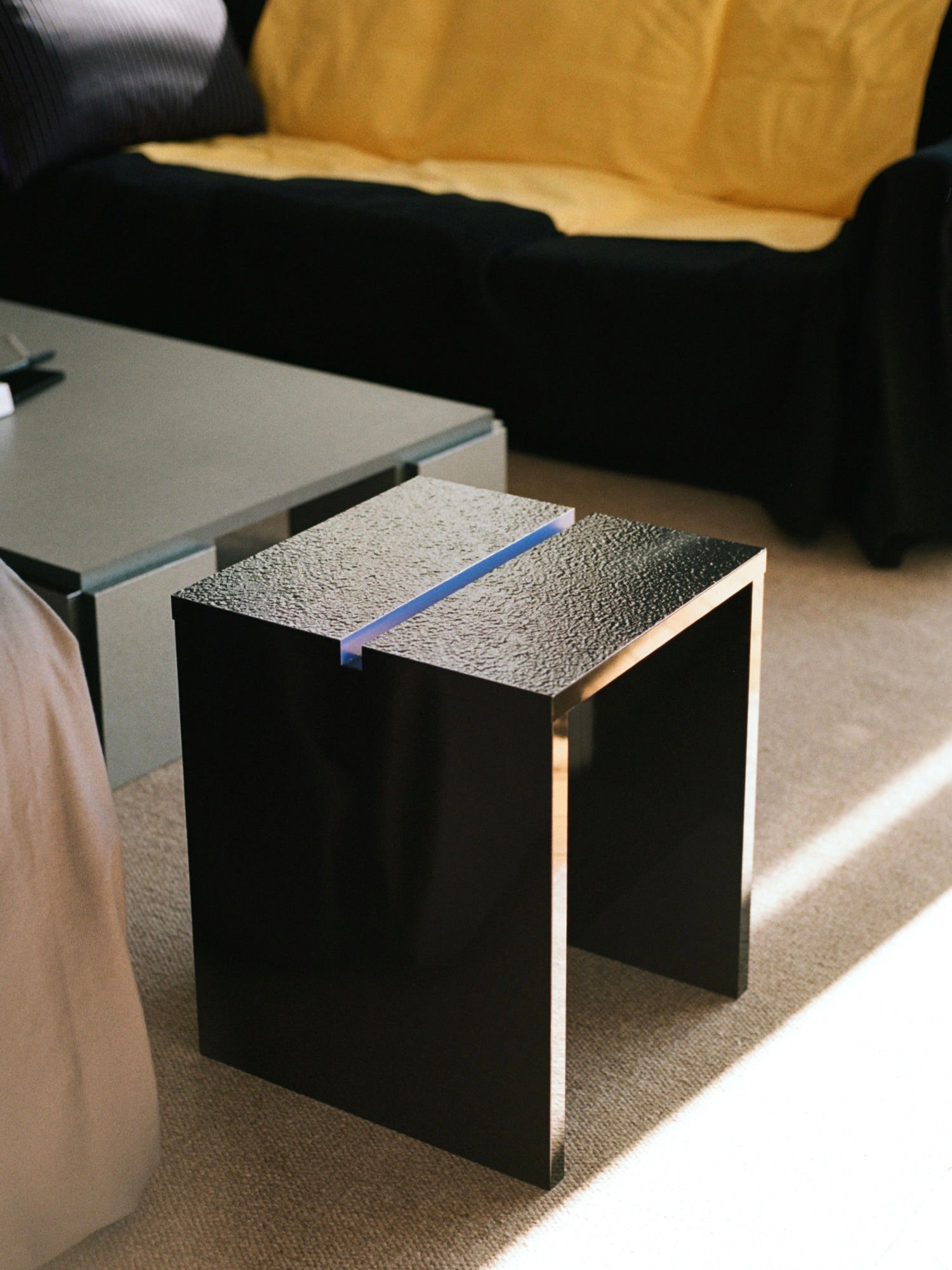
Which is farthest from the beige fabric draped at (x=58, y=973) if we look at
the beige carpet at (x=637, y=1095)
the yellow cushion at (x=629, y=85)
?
the yellow cushion at (x=629, y=85)

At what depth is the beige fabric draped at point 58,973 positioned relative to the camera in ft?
3.50

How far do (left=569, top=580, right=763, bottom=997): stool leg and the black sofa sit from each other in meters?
1.09

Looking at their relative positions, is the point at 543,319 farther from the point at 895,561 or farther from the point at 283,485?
the point at 283,485

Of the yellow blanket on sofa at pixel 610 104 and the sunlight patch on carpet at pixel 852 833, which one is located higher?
the yellow blanket on sofa at pixel 610 104

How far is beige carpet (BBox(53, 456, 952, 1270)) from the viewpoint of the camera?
3.84 ft

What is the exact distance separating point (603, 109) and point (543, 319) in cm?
70

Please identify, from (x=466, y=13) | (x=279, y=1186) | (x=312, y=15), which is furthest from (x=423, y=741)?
(x=312, y=15)

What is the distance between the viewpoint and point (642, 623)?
3.85ft

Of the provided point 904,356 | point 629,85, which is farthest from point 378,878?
point 629,85

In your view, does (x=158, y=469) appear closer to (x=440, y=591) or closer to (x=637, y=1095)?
(x=440, y=591)

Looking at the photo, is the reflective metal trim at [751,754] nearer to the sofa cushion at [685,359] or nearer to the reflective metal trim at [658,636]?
the reflective metal trim at [658,636]

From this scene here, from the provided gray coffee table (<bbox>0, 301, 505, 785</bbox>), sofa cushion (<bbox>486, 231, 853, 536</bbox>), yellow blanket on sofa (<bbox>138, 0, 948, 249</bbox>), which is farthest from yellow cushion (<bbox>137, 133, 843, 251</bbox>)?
gray coffee table (<bbox>0, 301, 505, 785</bbox>)

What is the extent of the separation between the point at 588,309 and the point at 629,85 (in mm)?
723

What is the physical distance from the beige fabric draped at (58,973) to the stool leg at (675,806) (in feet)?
1.59
